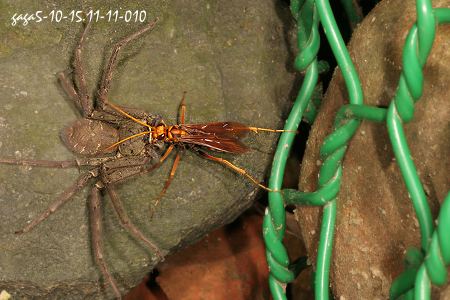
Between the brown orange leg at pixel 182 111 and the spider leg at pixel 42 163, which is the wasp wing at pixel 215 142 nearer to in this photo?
the brown orange leg at pixel 182 111

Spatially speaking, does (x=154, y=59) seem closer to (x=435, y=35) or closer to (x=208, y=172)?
(x=208, y=172)

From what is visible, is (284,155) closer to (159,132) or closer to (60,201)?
(159,132)

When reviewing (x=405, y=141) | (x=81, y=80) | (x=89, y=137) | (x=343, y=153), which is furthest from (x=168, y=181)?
(x=405, y=141)

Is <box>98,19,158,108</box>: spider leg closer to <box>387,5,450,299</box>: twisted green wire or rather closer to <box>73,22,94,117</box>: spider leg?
<box>73,22,94,117</box>: spider leg

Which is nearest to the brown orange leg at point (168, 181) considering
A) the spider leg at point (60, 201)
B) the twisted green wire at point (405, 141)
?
the spider leg at point (60, 201)

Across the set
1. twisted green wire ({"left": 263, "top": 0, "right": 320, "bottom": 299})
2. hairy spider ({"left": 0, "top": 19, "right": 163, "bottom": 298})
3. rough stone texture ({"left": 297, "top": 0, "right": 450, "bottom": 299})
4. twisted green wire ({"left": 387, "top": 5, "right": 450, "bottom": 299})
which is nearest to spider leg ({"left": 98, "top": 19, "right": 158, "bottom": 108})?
hairy spider ({"left": 0, "top": 19, "right": 163, "bottom": 298})
